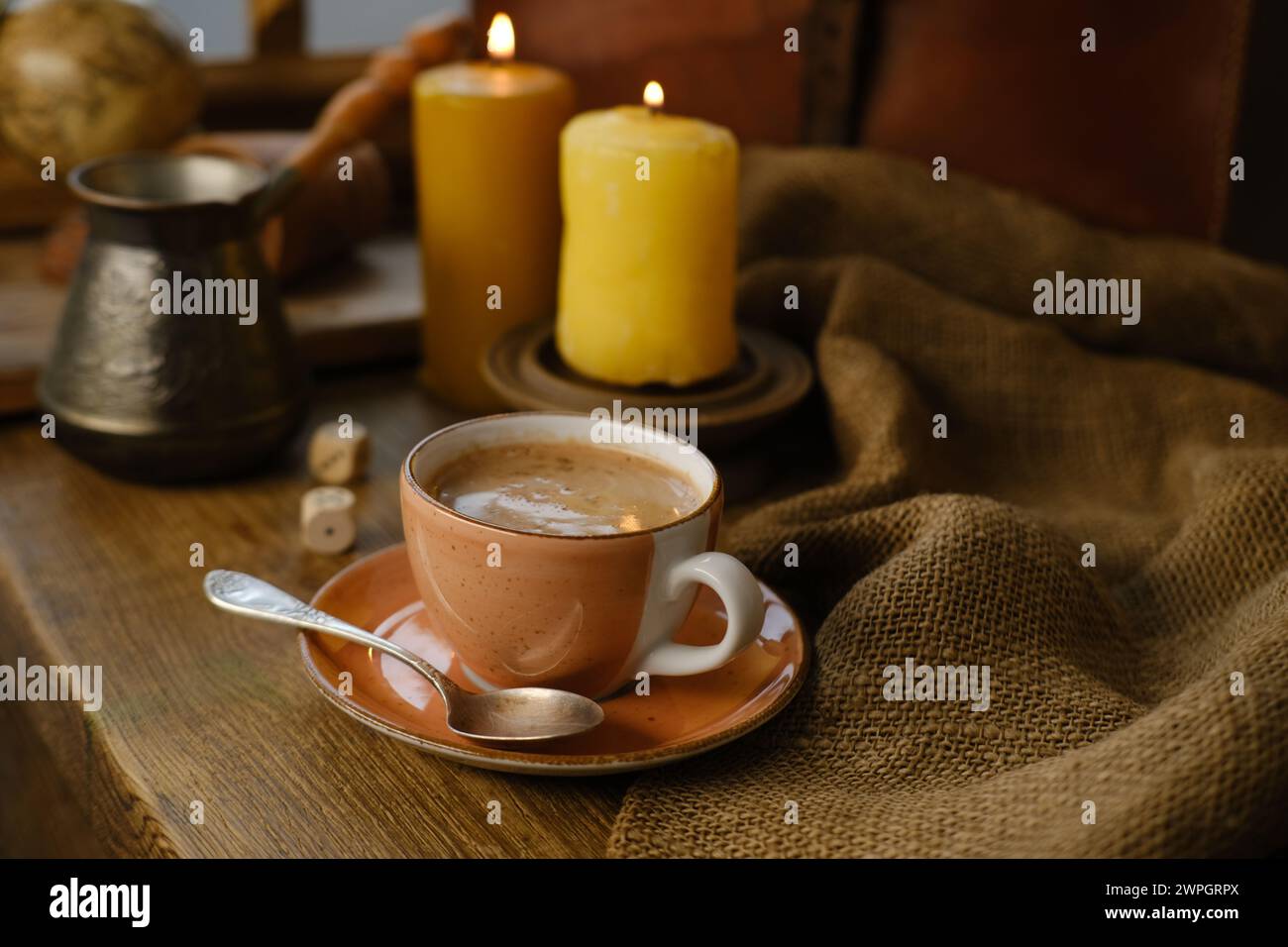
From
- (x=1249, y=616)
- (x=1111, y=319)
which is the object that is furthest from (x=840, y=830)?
(x=1111, y=319)

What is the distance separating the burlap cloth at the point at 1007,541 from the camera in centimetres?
67

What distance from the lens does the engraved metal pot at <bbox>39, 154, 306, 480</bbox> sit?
99 centimetres

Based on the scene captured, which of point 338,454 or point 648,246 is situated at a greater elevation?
point 648,246

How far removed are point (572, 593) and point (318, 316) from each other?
0.67 meters

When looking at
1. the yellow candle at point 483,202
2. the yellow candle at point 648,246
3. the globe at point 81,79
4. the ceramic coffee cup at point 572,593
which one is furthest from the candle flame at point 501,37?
the ceramic coffee cup at point 572,593

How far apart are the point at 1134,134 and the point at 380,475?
2.33 feet

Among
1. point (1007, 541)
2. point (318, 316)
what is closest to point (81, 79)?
point (318, 316)

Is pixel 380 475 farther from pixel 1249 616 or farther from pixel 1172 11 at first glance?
pixel 1172 11

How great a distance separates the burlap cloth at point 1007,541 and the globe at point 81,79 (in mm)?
582

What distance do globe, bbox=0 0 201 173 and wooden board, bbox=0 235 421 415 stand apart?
0.13m

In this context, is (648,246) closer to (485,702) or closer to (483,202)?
(483,202)

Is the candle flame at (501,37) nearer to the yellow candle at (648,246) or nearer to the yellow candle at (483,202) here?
the yellow candle at (483,202)

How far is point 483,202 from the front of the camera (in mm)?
1149

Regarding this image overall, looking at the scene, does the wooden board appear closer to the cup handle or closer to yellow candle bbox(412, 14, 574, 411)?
yellow candle bbox(412, 14, 574, 411)
